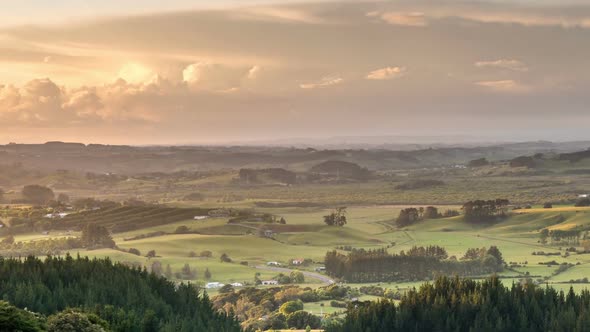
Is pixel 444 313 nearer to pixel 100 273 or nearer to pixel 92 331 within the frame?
pixel 100 273

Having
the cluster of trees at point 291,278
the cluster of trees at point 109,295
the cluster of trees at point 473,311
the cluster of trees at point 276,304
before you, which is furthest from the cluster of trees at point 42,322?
the cluster of trees at point 291,278

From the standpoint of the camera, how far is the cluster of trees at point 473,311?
97.0 metres

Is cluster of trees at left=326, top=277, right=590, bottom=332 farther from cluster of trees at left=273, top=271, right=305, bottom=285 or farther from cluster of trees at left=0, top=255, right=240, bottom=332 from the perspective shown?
cluster of trees at left=273, top=271, right=305, bottom=285

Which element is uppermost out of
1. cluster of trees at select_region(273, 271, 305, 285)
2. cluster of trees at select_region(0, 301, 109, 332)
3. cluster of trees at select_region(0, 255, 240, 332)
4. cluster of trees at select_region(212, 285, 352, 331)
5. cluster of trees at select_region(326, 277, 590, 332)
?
cluster of trees at select_region(0, 301, 109, 332)

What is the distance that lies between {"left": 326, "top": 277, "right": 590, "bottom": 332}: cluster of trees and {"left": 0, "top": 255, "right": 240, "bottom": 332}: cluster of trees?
792 inches

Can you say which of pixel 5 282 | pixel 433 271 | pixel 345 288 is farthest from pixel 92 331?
pixel 433 271

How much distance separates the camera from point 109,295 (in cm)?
9569

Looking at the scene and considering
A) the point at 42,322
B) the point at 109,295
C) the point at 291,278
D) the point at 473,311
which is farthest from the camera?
the point at 291,278

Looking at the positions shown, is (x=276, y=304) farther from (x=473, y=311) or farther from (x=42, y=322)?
(x=42, y=322)

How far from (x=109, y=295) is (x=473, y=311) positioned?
49.6 metres

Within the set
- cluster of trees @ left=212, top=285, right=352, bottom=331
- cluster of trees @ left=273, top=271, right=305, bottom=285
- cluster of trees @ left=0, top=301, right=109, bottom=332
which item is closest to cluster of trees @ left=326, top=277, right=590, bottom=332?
cluster of trees @ left=212, top=285, right=352, bottom=331

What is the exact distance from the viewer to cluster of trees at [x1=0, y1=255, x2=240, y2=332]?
80562 millimetres

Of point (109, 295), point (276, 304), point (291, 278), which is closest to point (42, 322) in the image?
point (109, 295)

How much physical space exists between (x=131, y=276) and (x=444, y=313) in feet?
146
